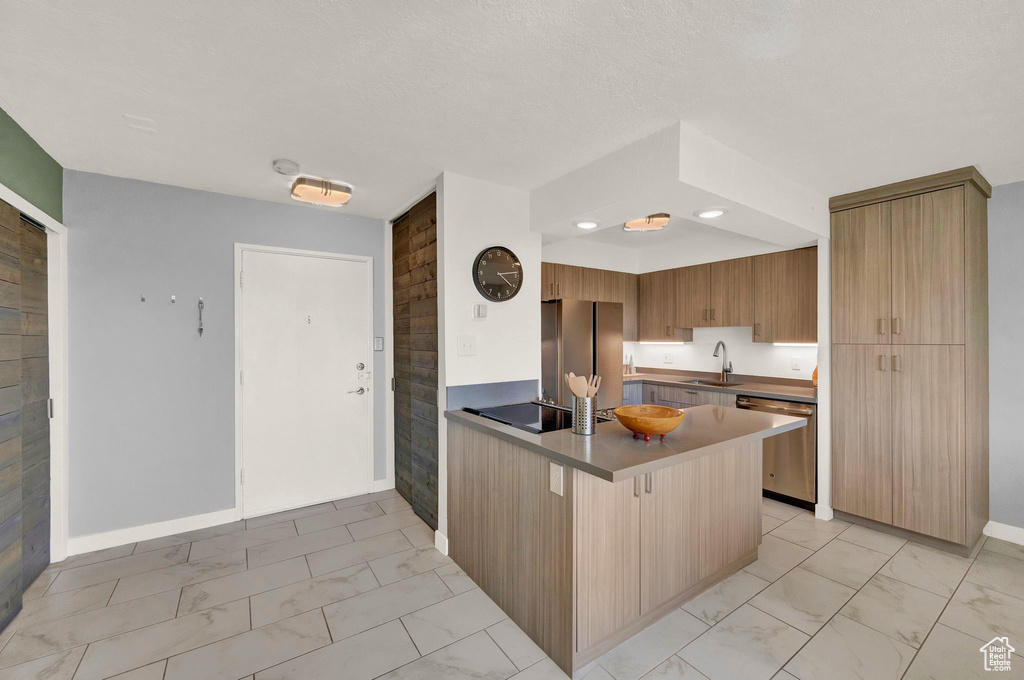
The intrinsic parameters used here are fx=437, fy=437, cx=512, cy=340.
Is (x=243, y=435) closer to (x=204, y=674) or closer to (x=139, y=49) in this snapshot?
(x=204, y=674)

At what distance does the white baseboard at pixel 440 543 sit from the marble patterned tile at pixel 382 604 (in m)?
0.29

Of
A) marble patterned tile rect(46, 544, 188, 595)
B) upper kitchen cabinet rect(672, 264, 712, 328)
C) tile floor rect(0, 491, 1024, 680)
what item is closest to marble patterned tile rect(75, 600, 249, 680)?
tile floor rect(0, 491, 1024, 680)

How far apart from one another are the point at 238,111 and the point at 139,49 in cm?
45

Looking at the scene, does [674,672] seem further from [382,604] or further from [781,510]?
[781,510]

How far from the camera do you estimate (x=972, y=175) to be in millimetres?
2639

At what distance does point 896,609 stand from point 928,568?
67cm

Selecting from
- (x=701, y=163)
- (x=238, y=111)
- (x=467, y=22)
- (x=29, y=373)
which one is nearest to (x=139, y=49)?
(x=238, y=111)

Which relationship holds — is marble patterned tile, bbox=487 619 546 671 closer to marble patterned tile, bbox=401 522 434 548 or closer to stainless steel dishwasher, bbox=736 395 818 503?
marble patterned tile, bbox=401 522 434 548

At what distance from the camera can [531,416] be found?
8.59ft

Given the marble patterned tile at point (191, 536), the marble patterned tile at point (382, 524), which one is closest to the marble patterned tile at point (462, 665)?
the marble patterned tile at point (382, 524)

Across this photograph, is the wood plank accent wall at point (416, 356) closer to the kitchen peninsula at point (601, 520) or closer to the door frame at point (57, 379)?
the kitchen peninsula at point (601, 520)

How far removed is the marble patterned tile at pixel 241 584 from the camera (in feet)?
7.47

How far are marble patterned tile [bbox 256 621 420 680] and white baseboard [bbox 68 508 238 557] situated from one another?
1.78 metres

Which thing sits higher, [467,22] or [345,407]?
[467,22]
